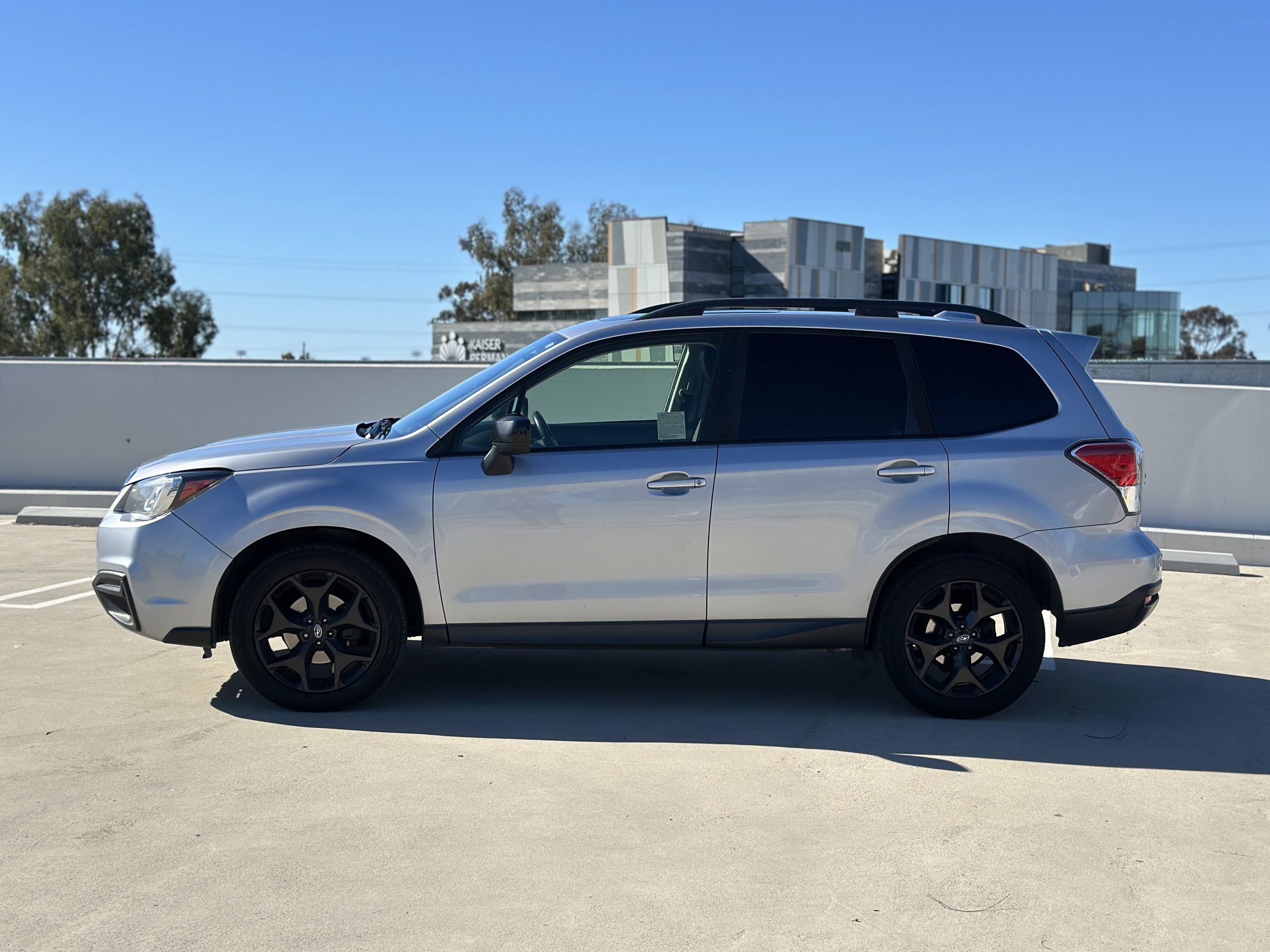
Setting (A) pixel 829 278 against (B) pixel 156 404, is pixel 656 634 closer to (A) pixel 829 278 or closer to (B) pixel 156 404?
(B) pixel 156 404

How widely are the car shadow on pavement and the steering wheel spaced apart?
1.29m

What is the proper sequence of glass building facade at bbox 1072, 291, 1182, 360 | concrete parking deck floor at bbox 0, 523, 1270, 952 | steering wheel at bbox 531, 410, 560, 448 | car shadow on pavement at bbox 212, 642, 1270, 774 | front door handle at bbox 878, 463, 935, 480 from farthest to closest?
glass building facade at bbox 1072, 291, 1182, 360, steering wheel at bbox 531, 410, 560, 448, front door handle at bbox 878, 463, 935, 480, car shadow on pavement at bbox 212, 642, 1270, 774, concrete parking deck floor at bbox 0, 523, 1270, 952

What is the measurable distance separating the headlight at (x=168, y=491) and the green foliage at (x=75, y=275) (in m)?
74.4

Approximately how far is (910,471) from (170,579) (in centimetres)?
341

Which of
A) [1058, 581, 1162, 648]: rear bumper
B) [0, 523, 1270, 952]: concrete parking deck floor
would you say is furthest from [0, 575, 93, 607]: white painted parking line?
[1058, 581, 1162, 648]: rear bumper

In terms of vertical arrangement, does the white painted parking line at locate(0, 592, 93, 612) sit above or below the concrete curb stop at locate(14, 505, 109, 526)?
below

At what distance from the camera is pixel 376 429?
6.03 meters

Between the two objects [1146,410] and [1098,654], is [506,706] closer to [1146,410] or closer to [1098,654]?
[1098,654]

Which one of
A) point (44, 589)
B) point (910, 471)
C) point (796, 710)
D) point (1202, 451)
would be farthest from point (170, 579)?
point (1202, 451)

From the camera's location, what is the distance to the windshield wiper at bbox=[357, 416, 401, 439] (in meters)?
5.84

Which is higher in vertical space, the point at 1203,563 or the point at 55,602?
the point at 1203,563

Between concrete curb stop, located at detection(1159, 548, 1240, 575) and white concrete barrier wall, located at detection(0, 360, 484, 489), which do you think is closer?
concrete curb stop, located at detection(1159, 548, 1240, 575)

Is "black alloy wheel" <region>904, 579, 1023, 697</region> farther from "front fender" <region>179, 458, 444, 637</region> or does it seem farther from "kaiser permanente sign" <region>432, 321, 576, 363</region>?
"kaiser permanente sign" <region>432, 321, 576, 363</region>

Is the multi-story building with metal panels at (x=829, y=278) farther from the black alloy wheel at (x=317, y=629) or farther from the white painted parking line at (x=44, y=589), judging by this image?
the black alloy wheel at (x=317, y=629)
